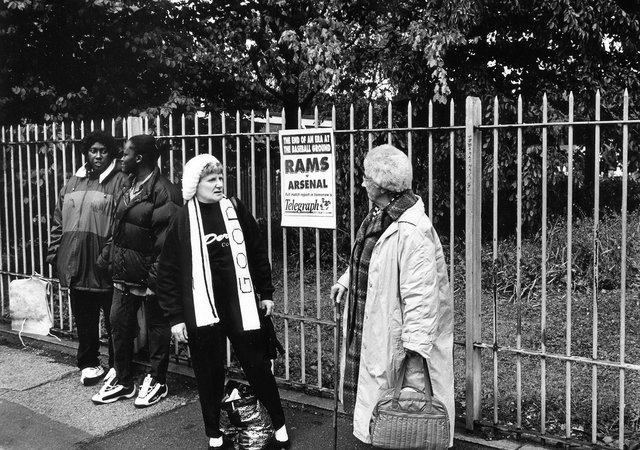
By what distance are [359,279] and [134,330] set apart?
2.36 metres

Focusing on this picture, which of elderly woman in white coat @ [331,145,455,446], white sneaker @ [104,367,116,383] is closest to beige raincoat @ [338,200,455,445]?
elderly woman in white coat @ [331,145,455,446]

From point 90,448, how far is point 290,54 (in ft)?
33.6

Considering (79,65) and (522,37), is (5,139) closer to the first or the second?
(79,65)

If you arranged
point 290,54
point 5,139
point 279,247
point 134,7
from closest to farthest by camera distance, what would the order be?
point 5,139 < point 134,7 < point 279,247 < point 290,54

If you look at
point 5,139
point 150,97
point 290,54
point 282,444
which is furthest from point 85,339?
point 290,54

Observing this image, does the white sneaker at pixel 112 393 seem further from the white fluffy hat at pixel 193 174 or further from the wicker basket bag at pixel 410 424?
the wicker basket bag at pixel 410 424

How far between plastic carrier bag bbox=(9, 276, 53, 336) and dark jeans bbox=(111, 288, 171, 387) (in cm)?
219

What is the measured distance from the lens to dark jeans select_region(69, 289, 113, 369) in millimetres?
5781

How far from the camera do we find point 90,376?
19.4ft

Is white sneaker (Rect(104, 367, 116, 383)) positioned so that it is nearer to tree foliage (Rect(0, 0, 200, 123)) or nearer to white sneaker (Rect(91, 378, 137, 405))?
white sneaker (Rect(91, 378, 137, 405))

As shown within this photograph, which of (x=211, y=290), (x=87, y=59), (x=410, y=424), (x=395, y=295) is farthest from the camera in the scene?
(x=87, y=59)

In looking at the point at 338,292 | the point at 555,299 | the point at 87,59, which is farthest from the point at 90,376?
the point at 87,59

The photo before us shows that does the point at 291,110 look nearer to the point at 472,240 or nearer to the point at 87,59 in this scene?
the point at 87,59

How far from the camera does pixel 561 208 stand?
40.8 feet
